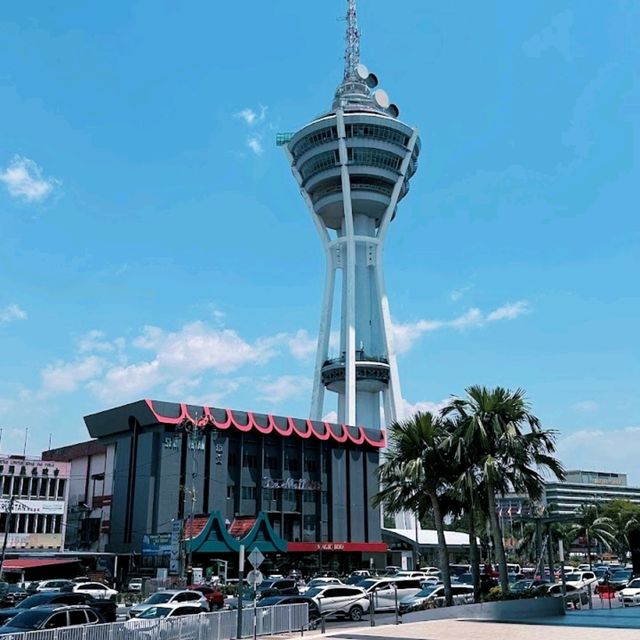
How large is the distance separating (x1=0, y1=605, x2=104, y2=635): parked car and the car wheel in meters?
16.1

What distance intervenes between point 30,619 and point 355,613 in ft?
59.9

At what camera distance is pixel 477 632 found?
27.4 meters

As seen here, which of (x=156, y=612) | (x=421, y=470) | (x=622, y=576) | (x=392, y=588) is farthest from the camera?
(x=622, y=576)

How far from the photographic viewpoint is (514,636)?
25703 mm

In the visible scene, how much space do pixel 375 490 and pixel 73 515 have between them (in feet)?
114

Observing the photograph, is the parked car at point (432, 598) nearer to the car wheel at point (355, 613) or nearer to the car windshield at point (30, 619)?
the car wheel at point (355, 613)

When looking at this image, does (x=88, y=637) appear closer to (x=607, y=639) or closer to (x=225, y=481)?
(x=607, y=639)

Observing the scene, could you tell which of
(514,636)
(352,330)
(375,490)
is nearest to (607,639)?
(514,636)

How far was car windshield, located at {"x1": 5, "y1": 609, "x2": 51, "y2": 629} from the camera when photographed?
22.4 metres

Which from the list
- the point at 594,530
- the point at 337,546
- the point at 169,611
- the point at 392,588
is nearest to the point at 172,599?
the point at 169,611

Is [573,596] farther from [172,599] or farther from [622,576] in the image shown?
[622,576]

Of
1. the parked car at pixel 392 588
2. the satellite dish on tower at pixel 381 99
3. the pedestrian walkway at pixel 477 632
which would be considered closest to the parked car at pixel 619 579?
the parked car at pixel 392 588

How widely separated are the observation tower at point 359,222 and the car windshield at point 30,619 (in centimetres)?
8992

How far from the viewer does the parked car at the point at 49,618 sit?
22.3 metres
